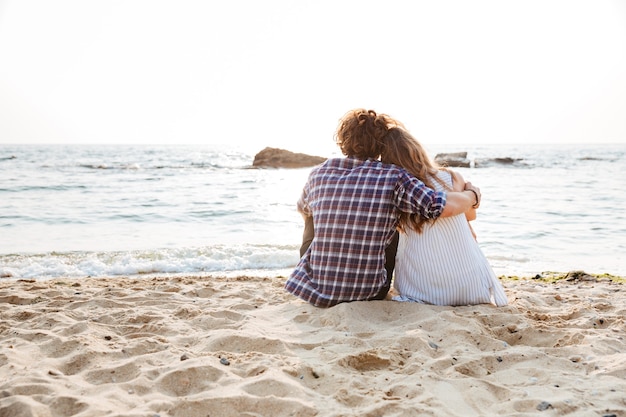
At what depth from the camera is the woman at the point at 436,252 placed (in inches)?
158

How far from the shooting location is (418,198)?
3756 millimetres

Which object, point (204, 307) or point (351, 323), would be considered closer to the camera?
point (351, 323)

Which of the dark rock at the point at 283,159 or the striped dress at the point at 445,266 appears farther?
the dark rock at the point at 283,159

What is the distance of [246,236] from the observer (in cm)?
952

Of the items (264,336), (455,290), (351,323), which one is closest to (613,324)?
(455,290)

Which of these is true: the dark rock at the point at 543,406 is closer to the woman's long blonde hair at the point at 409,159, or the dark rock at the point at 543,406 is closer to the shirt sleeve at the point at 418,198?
the shirt sleeve at the point at 418,198

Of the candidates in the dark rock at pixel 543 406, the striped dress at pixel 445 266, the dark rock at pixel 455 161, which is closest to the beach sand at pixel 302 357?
the dark rock at pixel 543 406

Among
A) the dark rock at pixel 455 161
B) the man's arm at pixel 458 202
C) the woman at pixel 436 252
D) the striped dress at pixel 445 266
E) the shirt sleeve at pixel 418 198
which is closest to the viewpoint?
the shirt sleeve at pixel 418 198

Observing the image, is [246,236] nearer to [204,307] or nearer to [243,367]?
[204,307]

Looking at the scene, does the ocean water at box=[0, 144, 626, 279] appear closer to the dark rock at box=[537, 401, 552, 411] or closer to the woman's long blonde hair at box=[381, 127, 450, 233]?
the woman's long blonde hair at box=[381, 127, 450, 233]

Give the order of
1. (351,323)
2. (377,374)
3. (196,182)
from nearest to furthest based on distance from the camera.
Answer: (377,374)
(351,323)
(196,182)

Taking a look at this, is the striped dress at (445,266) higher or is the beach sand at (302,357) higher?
the striped dress at (445,266)

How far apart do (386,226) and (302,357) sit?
1226 mm

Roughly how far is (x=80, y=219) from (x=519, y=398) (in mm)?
10047
